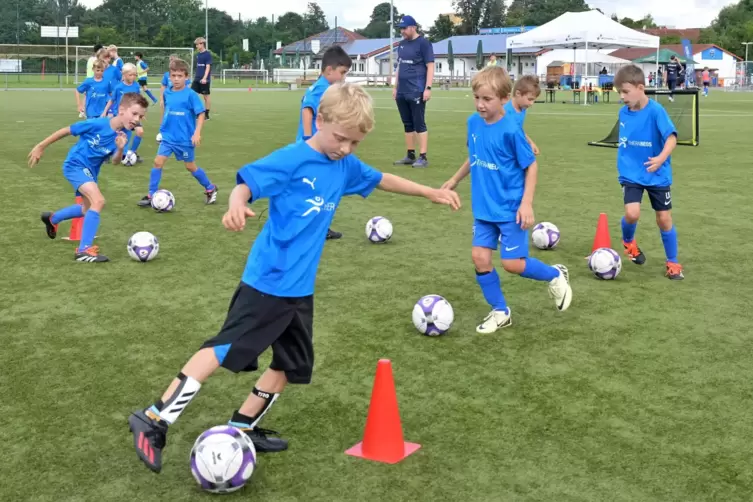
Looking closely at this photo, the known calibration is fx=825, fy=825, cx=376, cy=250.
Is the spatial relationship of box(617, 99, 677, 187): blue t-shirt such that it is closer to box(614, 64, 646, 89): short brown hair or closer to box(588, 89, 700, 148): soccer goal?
box(614, 64, 646, 89): short brown hair

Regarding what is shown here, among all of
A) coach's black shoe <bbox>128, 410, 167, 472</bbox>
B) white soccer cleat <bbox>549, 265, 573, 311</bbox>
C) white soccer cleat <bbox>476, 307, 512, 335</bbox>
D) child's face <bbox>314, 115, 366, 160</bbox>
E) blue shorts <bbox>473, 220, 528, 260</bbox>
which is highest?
child's face <bbox>314, 115, 366, 160</bbox>

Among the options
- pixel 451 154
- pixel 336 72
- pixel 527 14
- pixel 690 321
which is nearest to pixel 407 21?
pixel 451 154

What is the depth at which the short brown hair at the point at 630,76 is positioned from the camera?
701 centimetres

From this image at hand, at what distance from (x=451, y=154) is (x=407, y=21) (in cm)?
332

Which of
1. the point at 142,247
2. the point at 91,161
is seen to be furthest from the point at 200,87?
the point at 142,247

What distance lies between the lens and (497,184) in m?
5.49

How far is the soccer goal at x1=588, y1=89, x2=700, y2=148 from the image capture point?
17.5m

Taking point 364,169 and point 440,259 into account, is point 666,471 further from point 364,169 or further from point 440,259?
point 440,259

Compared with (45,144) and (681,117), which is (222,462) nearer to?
(45,144)

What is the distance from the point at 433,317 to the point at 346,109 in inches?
93.6

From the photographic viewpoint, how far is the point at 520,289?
6.74 m

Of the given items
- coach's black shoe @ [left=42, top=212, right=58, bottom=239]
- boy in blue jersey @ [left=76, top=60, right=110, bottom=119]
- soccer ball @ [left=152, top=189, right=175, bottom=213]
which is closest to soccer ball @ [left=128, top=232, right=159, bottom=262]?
coach's black shoe @ [left=42, top=212, right=58, bottom=239]

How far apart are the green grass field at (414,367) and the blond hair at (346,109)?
152 centimetres

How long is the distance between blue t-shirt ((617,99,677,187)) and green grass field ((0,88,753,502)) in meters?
0.84
